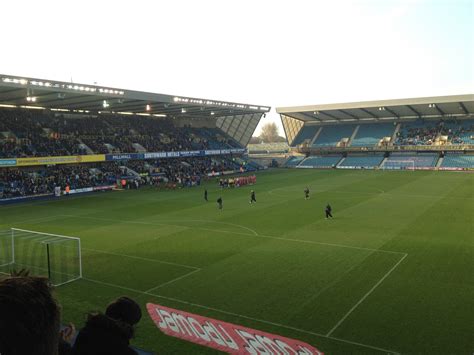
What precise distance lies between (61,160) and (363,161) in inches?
1889

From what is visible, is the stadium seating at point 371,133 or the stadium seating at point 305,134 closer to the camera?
the stadium seating at point 371,133

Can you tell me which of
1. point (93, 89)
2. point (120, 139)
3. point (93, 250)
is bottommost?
point (93, 250)

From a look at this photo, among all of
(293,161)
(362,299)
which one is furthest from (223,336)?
(293,161)

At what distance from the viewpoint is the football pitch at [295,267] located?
403 inches

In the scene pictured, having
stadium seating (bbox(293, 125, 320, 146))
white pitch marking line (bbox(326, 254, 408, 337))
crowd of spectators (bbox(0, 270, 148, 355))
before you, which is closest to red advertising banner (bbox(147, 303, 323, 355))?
white pitch marking line (bbox(326, 254, 408, 337))

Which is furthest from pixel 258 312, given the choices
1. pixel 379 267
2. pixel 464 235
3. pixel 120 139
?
pixel 120 139

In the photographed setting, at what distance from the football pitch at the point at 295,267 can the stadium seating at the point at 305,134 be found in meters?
50.5

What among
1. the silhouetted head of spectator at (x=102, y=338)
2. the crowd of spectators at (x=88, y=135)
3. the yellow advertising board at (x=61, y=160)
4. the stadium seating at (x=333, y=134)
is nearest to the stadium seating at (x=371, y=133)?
the stadium seating at (x=333, y=134)

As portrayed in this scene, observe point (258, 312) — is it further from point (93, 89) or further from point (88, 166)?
point (88, 166)

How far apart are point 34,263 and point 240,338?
10.2 m

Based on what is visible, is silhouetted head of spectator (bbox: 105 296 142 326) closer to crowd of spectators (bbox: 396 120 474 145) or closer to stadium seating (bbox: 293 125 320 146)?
crowd of spectators (bbox: 396 120 474 145)

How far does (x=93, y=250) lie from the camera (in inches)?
739

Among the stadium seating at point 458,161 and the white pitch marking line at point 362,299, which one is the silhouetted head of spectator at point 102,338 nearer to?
the white pitch marking line at point 362,299

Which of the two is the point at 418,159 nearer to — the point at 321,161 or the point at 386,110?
the point at 386,110
